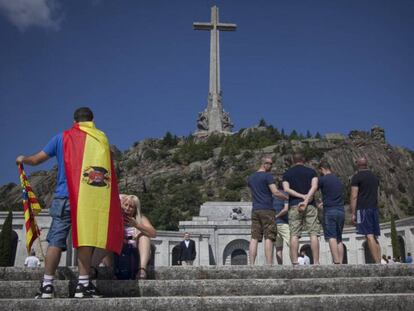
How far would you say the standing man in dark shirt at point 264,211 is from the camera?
28.3ft

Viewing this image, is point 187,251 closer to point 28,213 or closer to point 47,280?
point 28,213

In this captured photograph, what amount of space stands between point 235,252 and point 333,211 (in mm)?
29610

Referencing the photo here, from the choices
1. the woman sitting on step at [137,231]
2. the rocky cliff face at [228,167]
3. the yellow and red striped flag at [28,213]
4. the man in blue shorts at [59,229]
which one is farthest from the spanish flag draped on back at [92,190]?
the rocky cliff face at [228,167]

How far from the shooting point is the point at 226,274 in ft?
20.9

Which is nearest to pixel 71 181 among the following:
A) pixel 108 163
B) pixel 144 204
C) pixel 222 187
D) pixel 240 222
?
pixel 108 163

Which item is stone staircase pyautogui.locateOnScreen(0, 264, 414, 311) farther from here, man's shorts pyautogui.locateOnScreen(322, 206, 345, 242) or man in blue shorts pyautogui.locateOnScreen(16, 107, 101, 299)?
man's shorts pyautogui.locateOnScreen(322, 206, 345, 242)

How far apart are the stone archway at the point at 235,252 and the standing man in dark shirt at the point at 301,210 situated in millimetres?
28930

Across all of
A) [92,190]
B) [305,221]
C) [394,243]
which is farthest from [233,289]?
[394,243]

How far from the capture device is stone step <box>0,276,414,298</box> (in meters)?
5.37

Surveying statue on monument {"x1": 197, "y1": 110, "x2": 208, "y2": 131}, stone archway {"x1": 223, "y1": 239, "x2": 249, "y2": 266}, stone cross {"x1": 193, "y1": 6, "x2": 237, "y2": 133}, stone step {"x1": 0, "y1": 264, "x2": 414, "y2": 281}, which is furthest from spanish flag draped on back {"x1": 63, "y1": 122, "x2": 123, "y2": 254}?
statue on monument {"x1": 197, "y1": 110, "x2": 208, "y2": 131}

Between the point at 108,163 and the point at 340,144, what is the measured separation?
→ 256 ft

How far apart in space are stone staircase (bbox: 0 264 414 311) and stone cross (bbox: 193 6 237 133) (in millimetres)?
59034

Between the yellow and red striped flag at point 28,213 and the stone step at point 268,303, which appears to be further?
the yellow and red striped flag at point 28,213

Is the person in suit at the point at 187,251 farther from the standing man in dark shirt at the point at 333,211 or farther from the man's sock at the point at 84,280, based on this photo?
the man's sock at the point at 84,280
